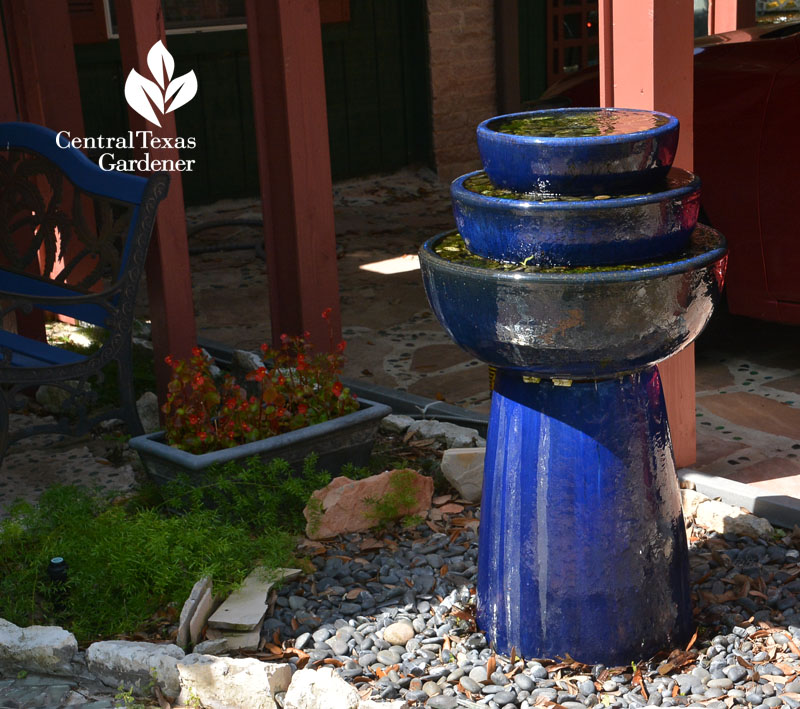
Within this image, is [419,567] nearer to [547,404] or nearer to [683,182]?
[547,404]

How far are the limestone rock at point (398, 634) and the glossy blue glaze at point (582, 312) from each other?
34.3 inches

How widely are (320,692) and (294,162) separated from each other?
2.72 metres

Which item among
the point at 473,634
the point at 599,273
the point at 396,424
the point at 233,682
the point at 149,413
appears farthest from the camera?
the point at 149,413

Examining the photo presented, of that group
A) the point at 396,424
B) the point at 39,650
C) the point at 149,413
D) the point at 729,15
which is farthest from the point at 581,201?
the point at 729,15

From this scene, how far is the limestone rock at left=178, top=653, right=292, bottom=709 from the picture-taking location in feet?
9.70

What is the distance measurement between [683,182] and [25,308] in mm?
2695

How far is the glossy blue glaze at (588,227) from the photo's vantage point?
2701mm

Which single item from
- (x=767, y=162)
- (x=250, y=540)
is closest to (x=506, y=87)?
(x=767, y=162)

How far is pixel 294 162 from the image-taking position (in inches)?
196

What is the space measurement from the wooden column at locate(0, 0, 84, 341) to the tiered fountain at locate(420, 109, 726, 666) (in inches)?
152

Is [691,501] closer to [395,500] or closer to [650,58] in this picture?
[395,500]

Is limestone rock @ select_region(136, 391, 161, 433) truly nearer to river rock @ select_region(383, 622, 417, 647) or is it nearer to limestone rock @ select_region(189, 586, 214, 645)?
limestone rock @ select_region(189, 586, 214, 645)

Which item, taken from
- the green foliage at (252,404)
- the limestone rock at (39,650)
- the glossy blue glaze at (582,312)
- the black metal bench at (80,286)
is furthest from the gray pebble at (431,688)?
the black metal bench at (80,286)

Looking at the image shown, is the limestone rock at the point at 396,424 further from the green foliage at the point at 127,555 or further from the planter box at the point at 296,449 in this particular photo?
the green foliage at the point at 127,555
